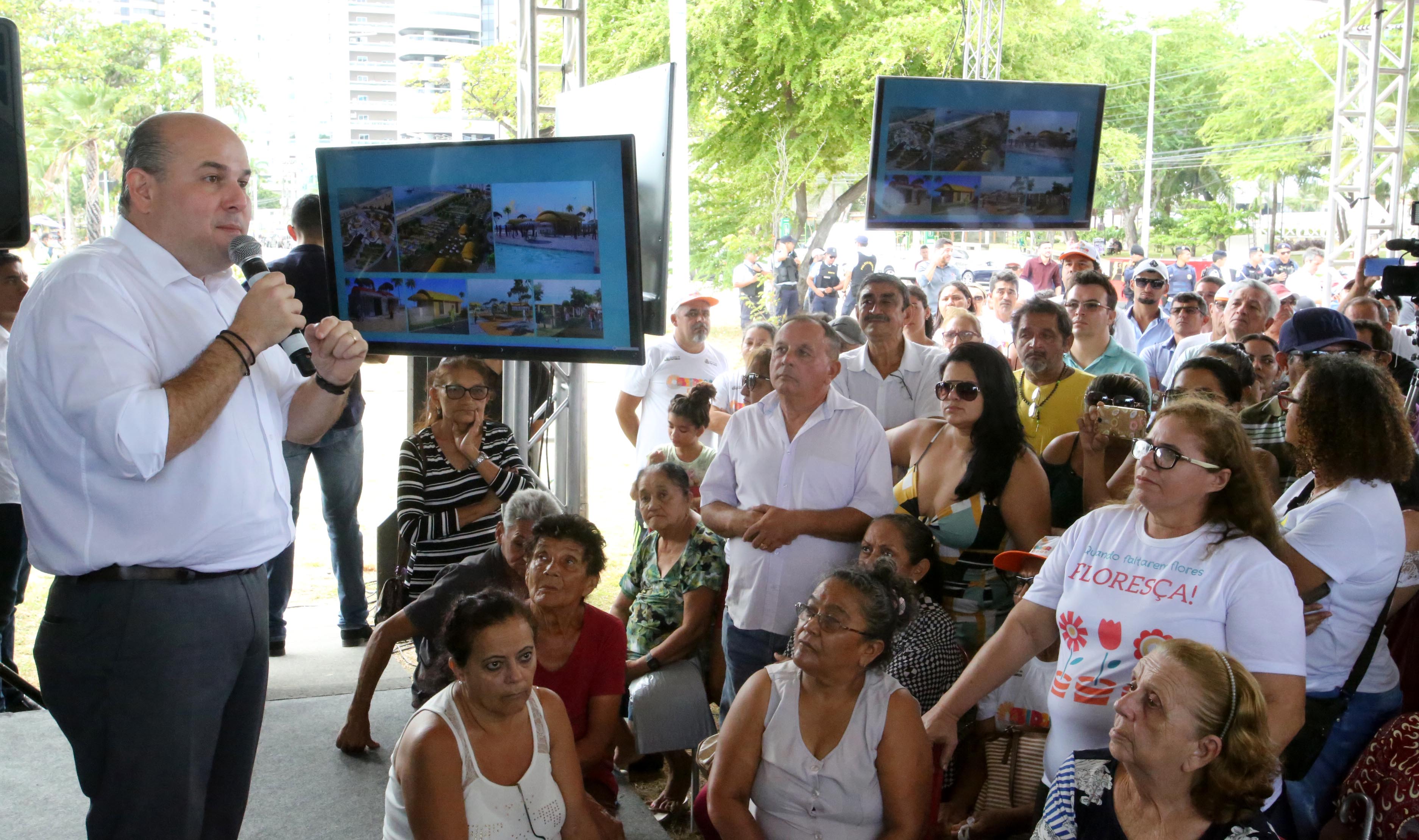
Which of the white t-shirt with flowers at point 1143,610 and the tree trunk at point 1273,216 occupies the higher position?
the tree trunk at point 1273,216

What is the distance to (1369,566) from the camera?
2553 mm

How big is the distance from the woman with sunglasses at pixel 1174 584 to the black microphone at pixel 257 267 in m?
1.64

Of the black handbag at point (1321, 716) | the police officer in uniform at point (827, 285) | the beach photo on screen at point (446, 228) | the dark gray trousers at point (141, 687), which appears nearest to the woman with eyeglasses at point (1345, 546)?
the black handbag at point (1321, 716)

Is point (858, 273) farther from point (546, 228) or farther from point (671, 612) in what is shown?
point (546, 228)

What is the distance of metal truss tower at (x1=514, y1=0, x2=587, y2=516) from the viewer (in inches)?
189

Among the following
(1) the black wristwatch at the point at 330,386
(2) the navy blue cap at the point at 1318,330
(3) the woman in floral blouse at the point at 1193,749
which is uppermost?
(2) the navy blue cap at the point at 1318,330

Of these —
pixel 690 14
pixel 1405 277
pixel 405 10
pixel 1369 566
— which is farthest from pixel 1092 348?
pixel 405 10

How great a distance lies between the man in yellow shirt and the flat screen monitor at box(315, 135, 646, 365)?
1599 millimetres

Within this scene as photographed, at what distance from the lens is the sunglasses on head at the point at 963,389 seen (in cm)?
338

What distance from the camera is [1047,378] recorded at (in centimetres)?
415

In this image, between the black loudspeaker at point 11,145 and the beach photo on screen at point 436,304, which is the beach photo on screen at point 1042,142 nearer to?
the beach photo on screen at point 436,304

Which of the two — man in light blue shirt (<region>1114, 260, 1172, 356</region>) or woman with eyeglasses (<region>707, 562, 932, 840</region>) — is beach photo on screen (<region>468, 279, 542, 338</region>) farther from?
man in light blue shirt (<region>1114, 260, 1172, 356</region>)

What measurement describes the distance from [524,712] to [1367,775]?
1.95 meters

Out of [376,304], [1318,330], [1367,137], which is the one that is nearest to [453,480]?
[376,304]
